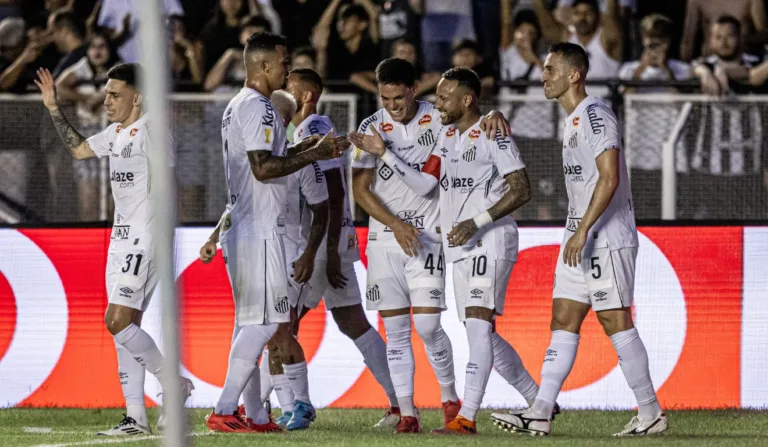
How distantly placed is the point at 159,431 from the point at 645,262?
159 inches

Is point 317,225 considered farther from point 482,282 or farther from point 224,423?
point 224,423

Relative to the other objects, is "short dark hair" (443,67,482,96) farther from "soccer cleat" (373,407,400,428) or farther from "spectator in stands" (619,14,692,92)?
"spectator in stands" (619,14,692,92)

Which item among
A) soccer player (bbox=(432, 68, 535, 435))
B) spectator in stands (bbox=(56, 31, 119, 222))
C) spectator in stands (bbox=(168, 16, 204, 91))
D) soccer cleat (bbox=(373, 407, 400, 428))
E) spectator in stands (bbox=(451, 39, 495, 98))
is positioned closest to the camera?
soccer player (bbox=(432, 68, 535, 435))

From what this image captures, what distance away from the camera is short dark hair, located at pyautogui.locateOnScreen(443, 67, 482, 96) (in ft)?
27.6

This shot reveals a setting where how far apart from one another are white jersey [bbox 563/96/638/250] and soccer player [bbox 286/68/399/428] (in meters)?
1.64

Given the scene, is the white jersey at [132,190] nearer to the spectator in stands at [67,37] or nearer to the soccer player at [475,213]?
the soccer player at [475,213]

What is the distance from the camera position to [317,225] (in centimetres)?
843

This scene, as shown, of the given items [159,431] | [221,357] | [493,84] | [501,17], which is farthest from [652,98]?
[159,431]

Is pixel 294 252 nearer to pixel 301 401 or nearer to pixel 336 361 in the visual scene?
pixel 301 401

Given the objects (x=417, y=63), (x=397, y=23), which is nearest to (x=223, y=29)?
(x=397, y=23)

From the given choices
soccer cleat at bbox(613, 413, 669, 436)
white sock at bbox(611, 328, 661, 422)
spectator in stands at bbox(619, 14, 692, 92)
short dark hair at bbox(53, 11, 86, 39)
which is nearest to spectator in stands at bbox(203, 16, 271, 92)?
short dark hair at bbox(53, 11, 86, 39)

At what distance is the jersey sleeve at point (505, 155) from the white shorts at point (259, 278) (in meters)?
1.50

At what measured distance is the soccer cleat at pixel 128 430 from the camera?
8.20m

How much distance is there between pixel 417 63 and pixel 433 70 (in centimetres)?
30
